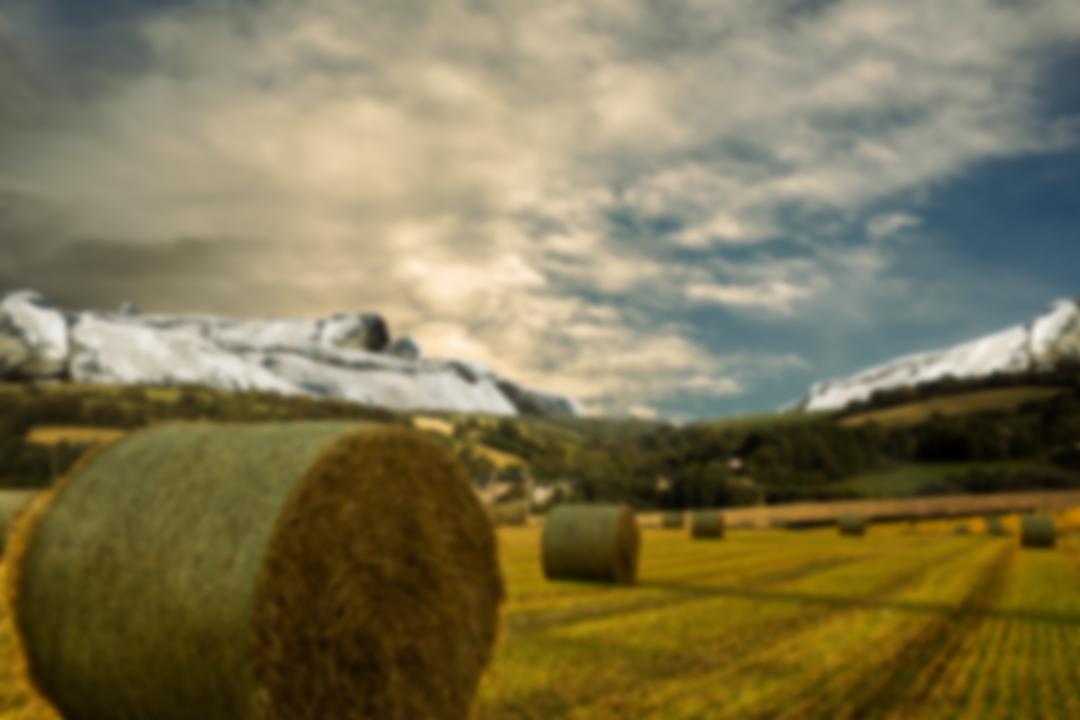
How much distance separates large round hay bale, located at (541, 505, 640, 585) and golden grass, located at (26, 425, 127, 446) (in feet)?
264

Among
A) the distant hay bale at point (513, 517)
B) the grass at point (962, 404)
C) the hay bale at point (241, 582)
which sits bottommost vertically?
the distant hay bale at point (513, 517)

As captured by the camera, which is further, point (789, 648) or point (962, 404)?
point (962, 404)

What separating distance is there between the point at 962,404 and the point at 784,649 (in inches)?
3821

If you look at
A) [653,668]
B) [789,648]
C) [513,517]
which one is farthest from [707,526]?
[653,668]

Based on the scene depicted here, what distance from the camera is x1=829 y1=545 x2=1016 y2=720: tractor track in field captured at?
724 cm

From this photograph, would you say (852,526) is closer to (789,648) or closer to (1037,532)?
(1037,532)

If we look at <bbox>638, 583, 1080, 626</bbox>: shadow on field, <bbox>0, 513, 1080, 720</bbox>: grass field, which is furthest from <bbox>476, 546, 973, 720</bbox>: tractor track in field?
<bbox>638, 583, 1080, 626</bbox>: shadow on field

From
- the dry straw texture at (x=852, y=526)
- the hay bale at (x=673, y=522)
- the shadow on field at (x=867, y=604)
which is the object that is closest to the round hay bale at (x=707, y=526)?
the dry straw texture at (x=852, y=526)

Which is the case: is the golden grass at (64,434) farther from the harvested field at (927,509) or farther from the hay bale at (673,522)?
the harvested field at (927,509)

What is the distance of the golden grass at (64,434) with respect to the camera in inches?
3268

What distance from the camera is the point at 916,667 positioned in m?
8.81

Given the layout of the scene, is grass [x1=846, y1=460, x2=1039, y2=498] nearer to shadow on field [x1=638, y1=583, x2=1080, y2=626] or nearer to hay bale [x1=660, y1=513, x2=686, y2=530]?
hay bale [x1=660, y1=513, x2=686, y2=530]

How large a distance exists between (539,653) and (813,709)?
340cm

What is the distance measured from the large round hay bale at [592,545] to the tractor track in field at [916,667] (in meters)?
6.43
